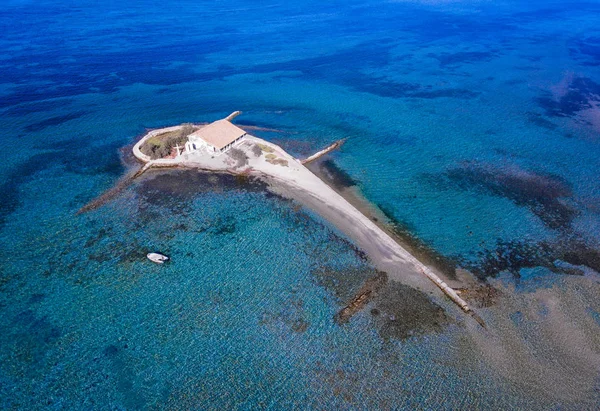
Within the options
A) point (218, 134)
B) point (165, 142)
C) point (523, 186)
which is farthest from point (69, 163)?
point (523, 186)

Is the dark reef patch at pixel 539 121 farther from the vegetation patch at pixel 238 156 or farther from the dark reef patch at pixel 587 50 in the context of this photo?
the vegetation patch at pixel 238 156

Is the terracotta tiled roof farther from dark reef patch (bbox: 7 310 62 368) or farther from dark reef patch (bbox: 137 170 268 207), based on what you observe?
dark reef patch (bbox: 7 310 62 368)

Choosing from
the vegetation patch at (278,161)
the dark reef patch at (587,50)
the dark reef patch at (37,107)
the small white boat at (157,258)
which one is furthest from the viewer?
the dark reef patch at (587,50)

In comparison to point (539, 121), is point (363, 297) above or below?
below

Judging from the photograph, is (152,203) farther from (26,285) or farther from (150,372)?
(150,372)

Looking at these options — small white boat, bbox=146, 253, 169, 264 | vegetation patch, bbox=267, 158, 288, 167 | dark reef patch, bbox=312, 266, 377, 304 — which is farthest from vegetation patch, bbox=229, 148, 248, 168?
dark reef patch, bbox=312, 266, 377, 304

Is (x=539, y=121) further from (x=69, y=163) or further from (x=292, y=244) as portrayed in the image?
(x=69, y=163)

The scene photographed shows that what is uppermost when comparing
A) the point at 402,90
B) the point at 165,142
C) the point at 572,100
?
the point at 165,142

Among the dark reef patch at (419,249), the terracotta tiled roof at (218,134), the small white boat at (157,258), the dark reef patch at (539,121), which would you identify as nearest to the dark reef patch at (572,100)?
the dark reef patch at (539,121)
